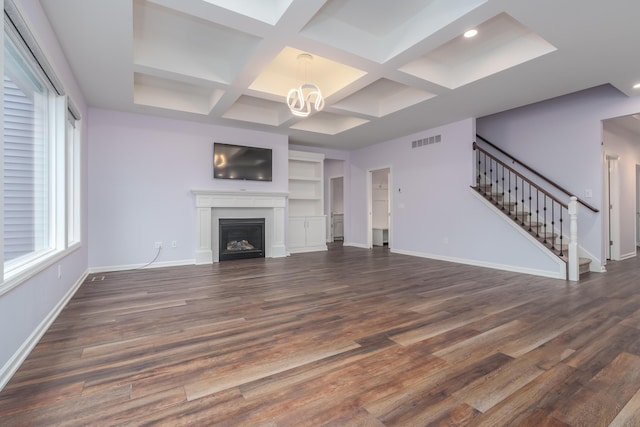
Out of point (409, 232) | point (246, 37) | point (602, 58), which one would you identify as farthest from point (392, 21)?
point (409, 232)

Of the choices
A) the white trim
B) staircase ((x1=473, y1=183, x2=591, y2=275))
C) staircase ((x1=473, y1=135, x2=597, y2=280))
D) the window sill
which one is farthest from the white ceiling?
the white trim

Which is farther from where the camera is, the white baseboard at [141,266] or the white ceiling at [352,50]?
the white baseboard at [141,266]

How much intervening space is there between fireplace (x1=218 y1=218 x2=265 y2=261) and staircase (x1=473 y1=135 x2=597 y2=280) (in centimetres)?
442

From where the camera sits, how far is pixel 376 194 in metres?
9.29

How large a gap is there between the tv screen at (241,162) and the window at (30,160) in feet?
8.65

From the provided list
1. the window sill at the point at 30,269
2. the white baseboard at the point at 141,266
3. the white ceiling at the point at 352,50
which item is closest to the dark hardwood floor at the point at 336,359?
the window sill at the point at 30,269

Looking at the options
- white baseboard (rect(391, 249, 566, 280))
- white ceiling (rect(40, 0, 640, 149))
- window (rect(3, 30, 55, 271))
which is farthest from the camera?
white baseboard (rect(391, 249, 566, 280))

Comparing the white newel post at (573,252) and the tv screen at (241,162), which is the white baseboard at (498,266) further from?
the tv screen at (241,162)

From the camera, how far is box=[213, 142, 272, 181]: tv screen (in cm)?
604

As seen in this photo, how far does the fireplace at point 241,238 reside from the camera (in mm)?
6117

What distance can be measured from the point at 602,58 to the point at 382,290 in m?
3.63

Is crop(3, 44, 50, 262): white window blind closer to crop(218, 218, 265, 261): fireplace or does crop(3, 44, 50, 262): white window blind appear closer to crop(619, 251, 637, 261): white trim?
crop(218, 218, 265, 261): fireplace

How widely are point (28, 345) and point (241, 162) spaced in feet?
15.1

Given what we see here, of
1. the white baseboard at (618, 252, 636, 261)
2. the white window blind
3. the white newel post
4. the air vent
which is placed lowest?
the white baseboard at (618, 252, 636, 261)
